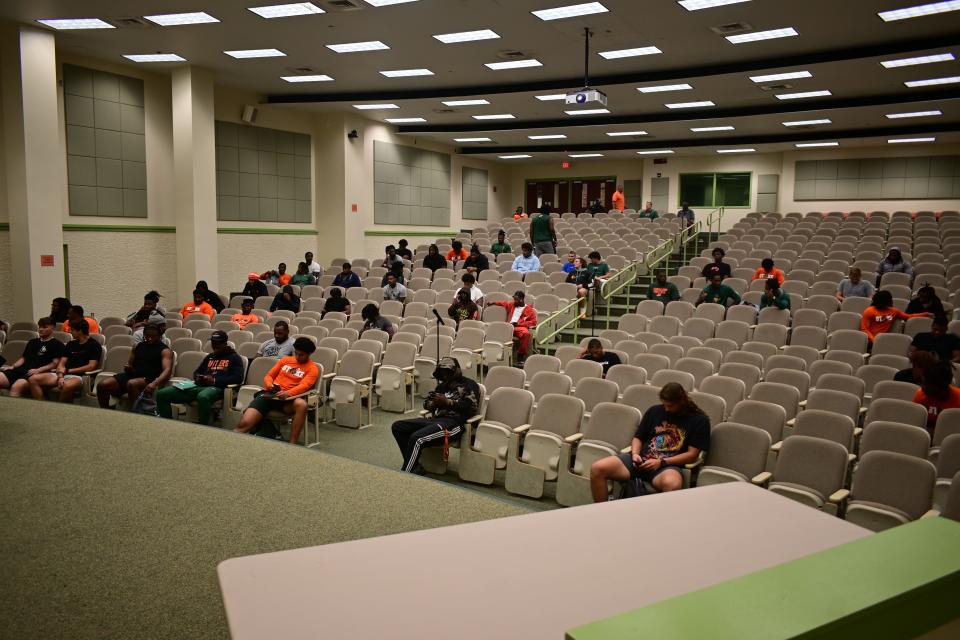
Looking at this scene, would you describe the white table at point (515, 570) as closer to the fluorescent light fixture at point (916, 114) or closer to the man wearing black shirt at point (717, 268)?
the man wearing black shirt at point (717, 268)

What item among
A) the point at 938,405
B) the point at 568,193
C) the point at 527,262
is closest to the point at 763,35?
the point at 527,262

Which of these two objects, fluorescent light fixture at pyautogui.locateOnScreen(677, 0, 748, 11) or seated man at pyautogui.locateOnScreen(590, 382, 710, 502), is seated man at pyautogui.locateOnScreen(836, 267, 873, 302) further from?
seated man at pyautogui.locateOnScreen(590, 382, 710, 502)

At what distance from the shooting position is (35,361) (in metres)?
7.69

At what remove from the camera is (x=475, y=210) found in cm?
2195

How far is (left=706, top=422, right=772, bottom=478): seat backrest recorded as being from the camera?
14.9 feet

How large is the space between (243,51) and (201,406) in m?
7.11

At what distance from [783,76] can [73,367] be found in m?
12.1

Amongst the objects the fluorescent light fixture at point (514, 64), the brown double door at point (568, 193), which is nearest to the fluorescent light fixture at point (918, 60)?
the fluorescent light fixture at point (514, 64)

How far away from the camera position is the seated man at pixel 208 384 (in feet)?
22.5

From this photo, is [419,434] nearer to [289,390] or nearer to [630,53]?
[289,390]

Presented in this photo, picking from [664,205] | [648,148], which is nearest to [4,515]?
[648,148]

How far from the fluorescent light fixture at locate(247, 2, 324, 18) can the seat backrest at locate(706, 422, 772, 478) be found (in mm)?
7667

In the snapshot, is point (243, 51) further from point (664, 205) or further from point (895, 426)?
point (664, 205)

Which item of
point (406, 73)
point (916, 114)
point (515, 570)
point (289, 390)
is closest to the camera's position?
point (515, 570)
